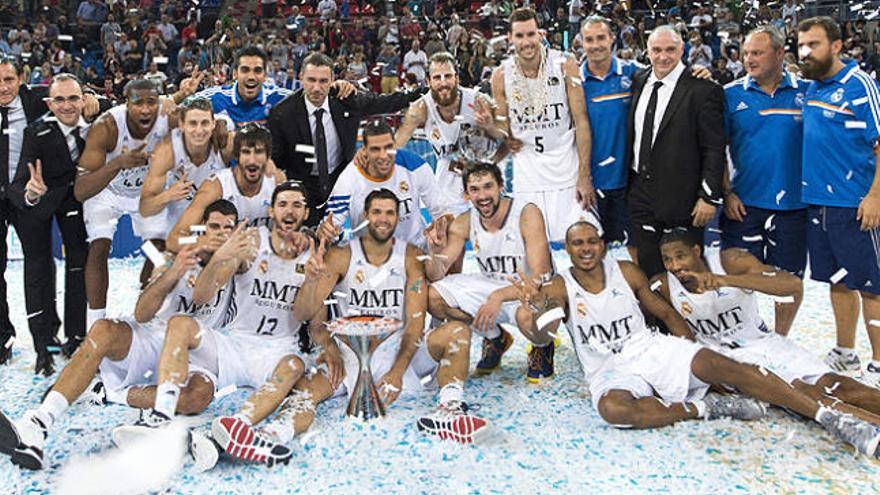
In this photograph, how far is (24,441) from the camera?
330cm

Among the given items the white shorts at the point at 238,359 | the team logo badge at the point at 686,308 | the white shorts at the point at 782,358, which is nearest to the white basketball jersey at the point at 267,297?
the white shorts at the point at 238,359

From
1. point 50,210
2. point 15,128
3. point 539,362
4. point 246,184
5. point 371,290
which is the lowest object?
point 539,362

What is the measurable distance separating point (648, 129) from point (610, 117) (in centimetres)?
34

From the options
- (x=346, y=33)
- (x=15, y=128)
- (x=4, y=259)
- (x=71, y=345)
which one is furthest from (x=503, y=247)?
(x=346, y=33)

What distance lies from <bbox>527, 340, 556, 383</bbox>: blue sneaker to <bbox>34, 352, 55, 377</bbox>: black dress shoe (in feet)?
8.78

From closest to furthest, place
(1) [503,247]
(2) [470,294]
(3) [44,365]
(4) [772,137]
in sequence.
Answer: (4) [772,137], (2) [470,294], (1) [503,247], (3) [44,365]

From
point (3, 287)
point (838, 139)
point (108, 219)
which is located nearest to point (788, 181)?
point (838, 139)

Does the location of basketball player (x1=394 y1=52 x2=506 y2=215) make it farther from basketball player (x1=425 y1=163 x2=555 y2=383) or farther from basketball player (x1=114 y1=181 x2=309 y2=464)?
basketball player (x1=114 y1=181 x2=309 y2=464)

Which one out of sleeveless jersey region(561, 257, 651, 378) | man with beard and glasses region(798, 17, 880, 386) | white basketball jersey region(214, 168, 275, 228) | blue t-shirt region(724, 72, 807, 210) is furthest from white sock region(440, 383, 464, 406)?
man with beard and glasses region(798, 17, 880, 386)

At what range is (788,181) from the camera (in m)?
4.17

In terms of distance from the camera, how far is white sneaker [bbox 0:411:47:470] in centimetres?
329

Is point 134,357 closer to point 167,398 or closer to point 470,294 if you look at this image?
point 167,398

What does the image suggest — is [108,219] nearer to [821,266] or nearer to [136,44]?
[821,266]

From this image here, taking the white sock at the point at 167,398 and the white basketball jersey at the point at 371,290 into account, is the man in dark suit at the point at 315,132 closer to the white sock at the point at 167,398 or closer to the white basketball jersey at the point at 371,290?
the white basketball jersey at the point at 371,290
